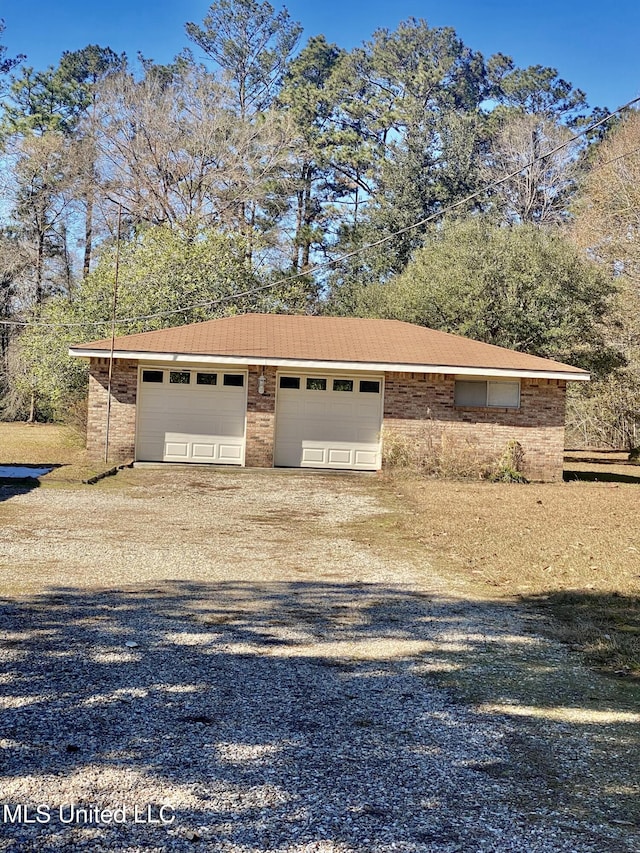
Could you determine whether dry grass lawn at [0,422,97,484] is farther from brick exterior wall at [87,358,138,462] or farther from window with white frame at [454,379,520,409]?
window with white frame at [454,379,520,409]

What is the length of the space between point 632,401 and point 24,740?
1118 inches

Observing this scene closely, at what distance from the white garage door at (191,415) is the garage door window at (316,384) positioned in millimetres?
1504

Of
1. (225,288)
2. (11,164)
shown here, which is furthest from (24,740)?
(11,164)

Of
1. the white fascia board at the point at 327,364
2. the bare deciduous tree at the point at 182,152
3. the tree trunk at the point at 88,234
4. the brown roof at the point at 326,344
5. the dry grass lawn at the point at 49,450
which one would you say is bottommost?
the dry grass lawn at the point at 49,450

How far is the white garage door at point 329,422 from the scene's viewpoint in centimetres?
1959

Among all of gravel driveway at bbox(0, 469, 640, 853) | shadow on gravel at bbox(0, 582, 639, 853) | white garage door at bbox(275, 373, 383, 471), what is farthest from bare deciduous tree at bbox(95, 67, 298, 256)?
shadow on gravel at bbox(0, 582, 639, 853)

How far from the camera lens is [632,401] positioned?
96.3 feet

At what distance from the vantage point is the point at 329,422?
64.4 ft

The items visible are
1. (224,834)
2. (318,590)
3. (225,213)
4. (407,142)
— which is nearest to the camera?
(224,834)

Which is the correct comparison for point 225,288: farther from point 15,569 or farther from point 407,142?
point 15,569

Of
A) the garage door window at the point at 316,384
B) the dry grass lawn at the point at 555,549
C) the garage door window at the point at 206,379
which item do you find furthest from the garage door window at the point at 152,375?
the dry grass lawn at the point at 555,549

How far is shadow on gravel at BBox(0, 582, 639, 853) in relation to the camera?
3068mm

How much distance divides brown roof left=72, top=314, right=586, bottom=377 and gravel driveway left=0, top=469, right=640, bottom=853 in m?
11.1

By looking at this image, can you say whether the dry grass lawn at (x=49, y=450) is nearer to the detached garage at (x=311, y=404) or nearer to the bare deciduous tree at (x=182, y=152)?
the detached garage at (x=311, y=404)
